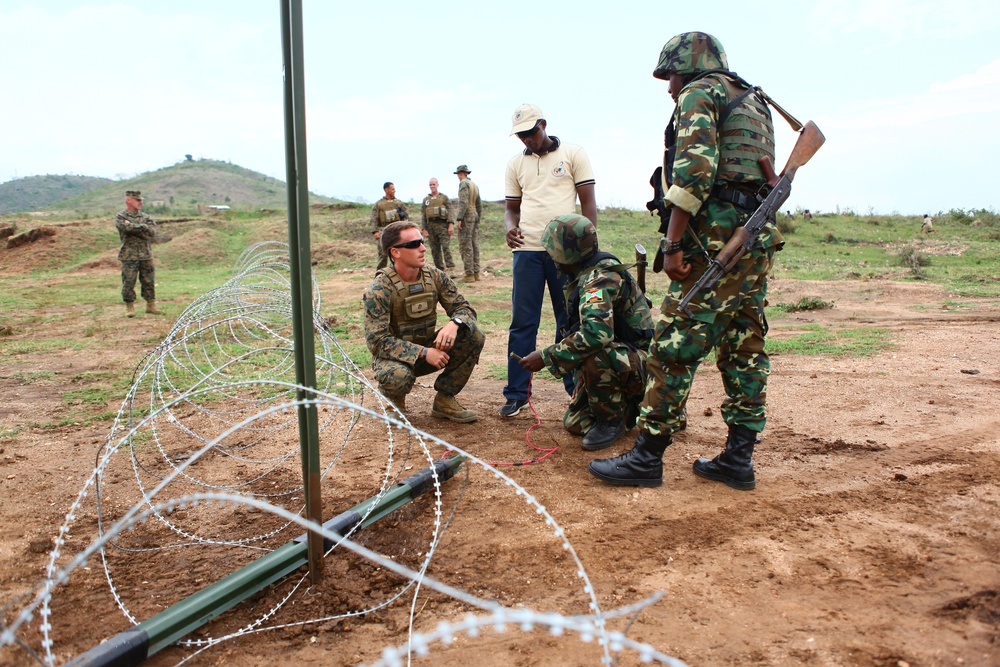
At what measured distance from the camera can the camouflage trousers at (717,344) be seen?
121 inches

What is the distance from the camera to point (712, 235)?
311 cm

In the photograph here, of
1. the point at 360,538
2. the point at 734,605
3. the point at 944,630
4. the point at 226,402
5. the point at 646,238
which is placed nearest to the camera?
the point at 944,630

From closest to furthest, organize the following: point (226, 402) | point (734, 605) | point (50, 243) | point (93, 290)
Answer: point (734, 605), point (226, 402), point (93, 290), point (50, 243)

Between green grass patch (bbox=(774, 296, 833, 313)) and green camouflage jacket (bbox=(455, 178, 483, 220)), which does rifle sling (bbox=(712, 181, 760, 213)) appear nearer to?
green grass patch (bbox=(774, 296, 833, 313))

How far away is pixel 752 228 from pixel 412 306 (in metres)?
2.27

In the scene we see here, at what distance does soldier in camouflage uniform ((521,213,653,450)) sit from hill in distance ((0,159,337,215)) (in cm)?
5065

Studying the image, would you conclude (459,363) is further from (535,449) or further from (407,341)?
(535,449)

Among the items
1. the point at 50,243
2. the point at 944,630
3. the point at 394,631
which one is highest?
the point at 50,243

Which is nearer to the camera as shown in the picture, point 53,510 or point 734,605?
point 734,605

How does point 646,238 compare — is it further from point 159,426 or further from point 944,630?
point 944,630

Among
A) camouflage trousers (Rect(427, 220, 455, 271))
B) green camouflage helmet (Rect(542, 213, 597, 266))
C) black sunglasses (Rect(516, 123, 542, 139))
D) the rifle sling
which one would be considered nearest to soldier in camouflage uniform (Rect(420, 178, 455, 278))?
camouflage trousers (Rect(427, 220, 455, 271))

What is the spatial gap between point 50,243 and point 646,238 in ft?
61.2

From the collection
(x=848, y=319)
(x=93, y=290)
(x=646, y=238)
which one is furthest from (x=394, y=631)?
(x=646, y=238)

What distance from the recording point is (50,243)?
21.4m
